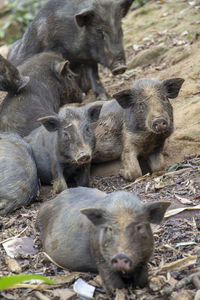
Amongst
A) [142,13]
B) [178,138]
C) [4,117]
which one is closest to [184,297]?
[178,138]

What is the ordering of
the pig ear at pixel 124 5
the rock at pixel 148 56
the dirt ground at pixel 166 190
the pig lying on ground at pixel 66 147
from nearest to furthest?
the dirt ground at pixel 166 190 < the pig lying on ground at pixel 66 147 < the pig ear at pixel 124 5 < the rock at pixel 148 56

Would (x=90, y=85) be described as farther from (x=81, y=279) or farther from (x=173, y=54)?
(x=81, y=279)

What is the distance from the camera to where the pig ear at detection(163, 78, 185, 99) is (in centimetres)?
654

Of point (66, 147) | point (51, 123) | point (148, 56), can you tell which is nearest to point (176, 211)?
point (66, 147)

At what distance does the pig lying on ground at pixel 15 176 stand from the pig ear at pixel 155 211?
256 cm

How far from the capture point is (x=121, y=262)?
3.51 metres

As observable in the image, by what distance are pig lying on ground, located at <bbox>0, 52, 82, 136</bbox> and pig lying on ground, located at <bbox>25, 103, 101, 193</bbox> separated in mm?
802

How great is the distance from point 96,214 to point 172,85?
3.16m

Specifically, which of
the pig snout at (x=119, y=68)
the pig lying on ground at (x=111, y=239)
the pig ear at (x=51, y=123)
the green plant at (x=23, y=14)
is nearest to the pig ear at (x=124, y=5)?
the pig snout at (x=119, y=68)

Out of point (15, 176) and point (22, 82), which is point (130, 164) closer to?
point (15, 176)

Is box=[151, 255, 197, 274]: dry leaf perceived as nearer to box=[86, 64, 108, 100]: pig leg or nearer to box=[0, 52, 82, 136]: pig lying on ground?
box=[0, 52, 82, 136]: pig lying on ground

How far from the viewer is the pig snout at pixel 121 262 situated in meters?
3.52

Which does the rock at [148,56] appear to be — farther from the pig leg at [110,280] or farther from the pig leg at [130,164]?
the pig leg at [110,280]

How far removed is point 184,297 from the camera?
3701 mm
